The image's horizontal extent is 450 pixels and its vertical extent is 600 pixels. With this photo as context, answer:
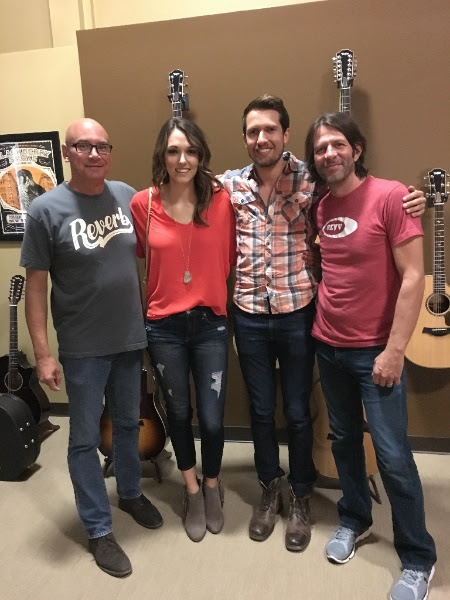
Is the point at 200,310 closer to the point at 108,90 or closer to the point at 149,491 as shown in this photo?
the point at 149,491

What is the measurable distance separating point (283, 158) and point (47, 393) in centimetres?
225

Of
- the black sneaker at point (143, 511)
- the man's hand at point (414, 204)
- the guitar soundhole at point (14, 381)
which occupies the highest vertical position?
the man's hand at point (414, 204)

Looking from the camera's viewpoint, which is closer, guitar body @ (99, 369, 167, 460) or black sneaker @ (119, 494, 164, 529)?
black sneaker @ (119, 494, 164, 529)

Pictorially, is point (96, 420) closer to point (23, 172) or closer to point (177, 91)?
point (177, 91)

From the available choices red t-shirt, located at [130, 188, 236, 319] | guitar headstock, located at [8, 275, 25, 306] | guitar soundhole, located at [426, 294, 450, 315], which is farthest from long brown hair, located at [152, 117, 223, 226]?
guitar headstock, located at [8, 275, 25, 306]

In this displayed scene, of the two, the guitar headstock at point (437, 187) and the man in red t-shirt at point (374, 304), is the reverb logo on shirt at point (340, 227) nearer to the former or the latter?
the man in red t-shirt at point (374, 304)

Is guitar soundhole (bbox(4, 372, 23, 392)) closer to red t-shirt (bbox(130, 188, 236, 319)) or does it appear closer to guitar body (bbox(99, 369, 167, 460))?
guitar body (bbox(99, 369, 167, 460))

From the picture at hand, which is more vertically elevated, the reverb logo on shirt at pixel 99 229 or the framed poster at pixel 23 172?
the framed poster at pixel 23 172

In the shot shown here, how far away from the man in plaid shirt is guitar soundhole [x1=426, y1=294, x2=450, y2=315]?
2.72 feet

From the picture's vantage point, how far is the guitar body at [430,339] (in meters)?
2.39

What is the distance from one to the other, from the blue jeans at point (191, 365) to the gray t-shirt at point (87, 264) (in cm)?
11

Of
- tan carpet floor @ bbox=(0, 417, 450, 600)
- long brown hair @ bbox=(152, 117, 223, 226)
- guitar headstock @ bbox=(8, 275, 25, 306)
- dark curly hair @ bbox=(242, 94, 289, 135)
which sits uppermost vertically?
dark curly hair @ bbox=(242, 94, 289, 135)

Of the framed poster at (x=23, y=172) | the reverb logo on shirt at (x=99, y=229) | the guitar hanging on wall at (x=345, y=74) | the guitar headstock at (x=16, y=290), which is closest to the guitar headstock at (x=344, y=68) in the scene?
the guitar hanging on wall at (x=345, y=74)

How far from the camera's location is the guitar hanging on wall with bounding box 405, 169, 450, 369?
2.35 metres
